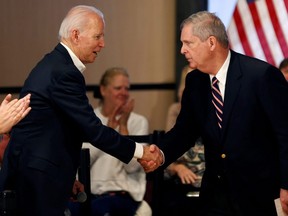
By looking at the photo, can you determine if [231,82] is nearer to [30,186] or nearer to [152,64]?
[30,186]

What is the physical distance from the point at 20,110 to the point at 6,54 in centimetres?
260

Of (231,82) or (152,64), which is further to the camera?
(152,64)

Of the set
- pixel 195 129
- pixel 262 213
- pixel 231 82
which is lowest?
pixel 262 213

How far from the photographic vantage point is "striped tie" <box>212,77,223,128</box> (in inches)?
165

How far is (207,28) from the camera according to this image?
4.21 m

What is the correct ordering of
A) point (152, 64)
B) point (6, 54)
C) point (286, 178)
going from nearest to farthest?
point (286, 178) → point (6, 54) → point (152, 64)

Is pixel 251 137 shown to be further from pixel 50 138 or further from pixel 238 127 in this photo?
pixel 50 138

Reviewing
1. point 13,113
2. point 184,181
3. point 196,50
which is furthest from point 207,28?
point 184,181

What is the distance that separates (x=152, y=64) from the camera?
7207 mm

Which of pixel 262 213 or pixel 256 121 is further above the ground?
pixel 256 121

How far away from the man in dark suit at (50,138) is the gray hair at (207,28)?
0.68m

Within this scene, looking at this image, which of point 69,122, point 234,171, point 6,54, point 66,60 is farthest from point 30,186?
point 6,54

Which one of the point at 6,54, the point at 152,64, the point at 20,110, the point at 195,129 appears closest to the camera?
the point at 20,110

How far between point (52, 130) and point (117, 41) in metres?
3.15
